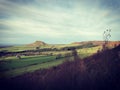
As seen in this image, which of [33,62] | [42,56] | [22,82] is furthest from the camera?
[42,56]

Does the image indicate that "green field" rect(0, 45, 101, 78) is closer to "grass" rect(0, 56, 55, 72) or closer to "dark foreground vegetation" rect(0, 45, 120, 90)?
"grass" rect(0, 56, 55, 72)

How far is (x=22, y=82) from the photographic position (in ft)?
44.2

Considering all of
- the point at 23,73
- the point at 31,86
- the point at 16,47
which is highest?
the point at 16,47

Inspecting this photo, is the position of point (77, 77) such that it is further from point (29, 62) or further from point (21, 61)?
point (21, 61)

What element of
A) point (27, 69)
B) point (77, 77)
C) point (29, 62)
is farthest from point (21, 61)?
point (77, 77)

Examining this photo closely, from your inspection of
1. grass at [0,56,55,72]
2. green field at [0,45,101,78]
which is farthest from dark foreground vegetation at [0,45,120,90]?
grass at [0,56,55,72]

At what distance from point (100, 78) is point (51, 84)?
407 cm

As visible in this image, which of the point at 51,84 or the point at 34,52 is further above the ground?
the point at 34,52

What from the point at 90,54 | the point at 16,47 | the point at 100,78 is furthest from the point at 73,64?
the point at 16,47

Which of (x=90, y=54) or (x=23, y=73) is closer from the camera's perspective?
(x=23, y=73)

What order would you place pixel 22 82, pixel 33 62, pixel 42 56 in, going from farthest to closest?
pixel 42 56 → pixel 33 62 → pixel 22 82

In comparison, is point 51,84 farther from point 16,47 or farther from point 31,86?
point 16,47

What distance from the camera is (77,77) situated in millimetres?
14125

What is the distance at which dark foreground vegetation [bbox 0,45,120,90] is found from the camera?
13.2m
